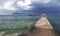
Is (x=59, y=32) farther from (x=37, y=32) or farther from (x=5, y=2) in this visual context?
(x=5, y=2)

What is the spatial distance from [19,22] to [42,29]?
468mm

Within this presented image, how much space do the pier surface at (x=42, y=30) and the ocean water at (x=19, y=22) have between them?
0.07 metres

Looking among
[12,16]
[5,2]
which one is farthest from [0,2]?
[12,16]

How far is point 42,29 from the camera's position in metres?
3.78

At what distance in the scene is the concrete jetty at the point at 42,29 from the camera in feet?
12.3

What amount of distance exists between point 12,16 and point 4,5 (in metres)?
0.27

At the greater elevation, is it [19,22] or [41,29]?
[19,22]

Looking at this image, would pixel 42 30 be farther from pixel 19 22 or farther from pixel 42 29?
pixel 19 22

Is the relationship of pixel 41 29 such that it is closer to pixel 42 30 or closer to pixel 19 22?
pixel 42 30

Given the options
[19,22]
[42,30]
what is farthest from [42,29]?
[19,22]

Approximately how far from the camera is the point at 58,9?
3.74 metres

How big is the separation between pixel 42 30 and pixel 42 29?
19mm

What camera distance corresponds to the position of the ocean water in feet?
12.3

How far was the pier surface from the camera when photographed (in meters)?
3.75
